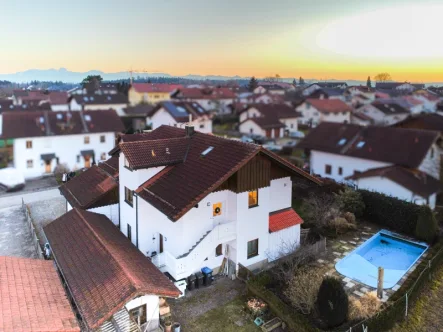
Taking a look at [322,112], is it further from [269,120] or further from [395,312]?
[395,312]

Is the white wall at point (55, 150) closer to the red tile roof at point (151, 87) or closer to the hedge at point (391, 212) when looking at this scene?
the hedge at point (391, 212)

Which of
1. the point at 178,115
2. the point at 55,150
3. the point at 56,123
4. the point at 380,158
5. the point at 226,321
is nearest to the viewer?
the point at 226,321

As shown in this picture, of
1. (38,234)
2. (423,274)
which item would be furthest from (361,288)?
(38,234)

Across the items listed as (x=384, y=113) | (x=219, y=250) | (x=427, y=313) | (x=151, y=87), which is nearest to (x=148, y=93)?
(x=151, y=87)

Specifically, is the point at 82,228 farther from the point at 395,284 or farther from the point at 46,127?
the point at 46,127

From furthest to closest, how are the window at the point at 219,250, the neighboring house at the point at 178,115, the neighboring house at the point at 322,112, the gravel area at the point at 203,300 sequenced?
the neighboring house at the point at 322,112 < the neighboring house at the point at 178,115 < the window at the point at 219,250 < the gravel area at the point at 203,300

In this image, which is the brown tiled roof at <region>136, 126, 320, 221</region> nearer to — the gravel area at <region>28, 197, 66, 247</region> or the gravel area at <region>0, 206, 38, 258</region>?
the gravel area at <region>0, 206, 38, 258</region>

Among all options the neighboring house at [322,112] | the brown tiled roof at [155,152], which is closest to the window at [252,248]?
the brown tiled roof at [155,152]
